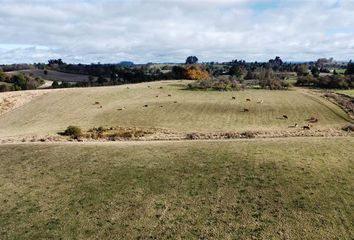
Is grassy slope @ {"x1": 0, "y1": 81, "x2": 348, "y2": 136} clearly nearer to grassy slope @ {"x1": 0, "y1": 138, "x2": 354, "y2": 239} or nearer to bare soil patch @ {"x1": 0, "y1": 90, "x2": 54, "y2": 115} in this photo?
bare soil patch @ {"x1": 0, "y1": 90, "x2": 54, "y2": 115}

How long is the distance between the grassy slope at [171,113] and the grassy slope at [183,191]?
74.6 feet

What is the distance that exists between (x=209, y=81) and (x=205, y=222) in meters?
91.4

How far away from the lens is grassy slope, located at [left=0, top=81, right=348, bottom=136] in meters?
62.2

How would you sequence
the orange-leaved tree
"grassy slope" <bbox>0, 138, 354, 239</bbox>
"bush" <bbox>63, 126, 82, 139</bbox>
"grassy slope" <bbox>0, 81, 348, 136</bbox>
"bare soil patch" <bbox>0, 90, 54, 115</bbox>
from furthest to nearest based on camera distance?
the orange-leaved tree, "bare soil patch" <bbox>0, 90, 54, 115</bbox>, "grassy slope" <bbox>0, 81, 348, 136</bbox>, "bush" <bbox>63, 126, 82, 139</bbox>, "grassy slope" <bbox>0, 138, 354, 239</bbox>

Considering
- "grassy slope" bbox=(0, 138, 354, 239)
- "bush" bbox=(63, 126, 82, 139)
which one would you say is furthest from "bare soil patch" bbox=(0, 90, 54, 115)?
"grassy slope" bbox=(0, 138, 354, 239)

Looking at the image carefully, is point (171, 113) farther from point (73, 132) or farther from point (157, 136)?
point (73, 132)

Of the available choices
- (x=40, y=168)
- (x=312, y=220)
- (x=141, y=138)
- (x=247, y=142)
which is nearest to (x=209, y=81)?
(x=141, y=138)

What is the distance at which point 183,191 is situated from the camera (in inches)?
1085

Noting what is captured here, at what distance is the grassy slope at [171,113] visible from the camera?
6216cm

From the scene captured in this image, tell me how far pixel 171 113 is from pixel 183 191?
44522mm

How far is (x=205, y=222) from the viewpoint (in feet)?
77.9

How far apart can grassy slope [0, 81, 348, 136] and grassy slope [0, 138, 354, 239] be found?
2275 cm

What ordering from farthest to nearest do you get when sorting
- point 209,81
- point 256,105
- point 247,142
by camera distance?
1. point 209,81
2. point 256,105
3. point 247,142

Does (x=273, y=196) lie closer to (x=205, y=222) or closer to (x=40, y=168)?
(x=205, y=222)
